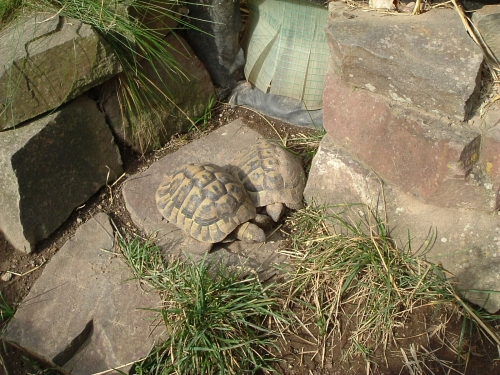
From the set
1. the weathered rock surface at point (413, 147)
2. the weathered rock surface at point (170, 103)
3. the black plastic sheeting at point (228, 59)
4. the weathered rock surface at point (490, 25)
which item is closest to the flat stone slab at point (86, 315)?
the weathered rock surface at point (170, 103)

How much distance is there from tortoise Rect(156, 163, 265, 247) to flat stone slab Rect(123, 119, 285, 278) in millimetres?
92

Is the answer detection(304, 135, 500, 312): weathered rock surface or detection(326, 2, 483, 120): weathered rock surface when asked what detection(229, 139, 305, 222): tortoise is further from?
detection(326, 2, 483, 120): weathered rock surface

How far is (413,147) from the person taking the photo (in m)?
2.94

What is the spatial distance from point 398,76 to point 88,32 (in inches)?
72.7

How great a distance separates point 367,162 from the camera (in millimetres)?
3234

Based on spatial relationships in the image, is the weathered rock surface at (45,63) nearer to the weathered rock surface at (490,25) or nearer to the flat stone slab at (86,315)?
the flat stone slab at (86,315)

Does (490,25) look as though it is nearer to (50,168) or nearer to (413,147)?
(413,147)

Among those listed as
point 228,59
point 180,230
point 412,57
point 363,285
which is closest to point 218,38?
point 228,59

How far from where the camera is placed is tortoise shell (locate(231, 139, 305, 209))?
343 centimetres

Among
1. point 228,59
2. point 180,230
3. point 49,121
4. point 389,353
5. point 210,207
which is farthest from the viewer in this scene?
point 228,59

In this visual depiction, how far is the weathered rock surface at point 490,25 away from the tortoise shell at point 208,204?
1.57m

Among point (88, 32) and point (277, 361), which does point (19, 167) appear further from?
point (277, 361)

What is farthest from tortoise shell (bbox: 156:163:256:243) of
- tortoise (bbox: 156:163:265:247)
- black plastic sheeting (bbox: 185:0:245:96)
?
black plastic sheeting (bbox: 185:0:245:96)

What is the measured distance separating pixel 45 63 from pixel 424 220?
238 cm
